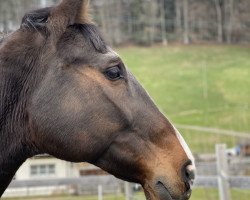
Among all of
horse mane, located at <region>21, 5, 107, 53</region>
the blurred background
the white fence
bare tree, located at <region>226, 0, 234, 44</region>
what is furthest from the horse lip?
bare tree, located at <region>226, 0, 234, 44</region>

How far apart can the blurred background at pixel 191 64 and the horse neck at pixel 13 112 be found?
943 centimetres

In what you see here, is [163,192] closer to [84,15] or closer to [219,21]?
[84,15]

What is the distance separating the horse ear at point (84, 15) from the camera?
2.63m

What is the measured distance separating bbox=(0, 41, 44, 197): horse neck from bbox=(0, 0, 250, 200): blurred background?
9.43 metres

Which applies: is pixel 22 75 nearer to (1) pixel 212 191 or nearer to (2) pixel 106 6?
(1) pixel 212 191

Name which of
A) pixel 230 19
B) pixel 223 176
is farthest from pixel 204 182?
pixel 230 19

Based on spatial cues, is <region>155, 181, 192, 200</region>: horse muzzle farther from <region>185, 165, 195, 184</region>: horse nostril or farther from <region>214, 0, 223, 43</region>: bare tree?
<region>214, 0, 223, 43</region>: bare tree

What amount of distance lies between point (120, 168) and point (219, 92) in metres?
46.0

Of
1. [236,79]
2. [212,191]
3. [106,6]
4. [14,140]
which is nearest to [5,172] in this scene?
[14,140]

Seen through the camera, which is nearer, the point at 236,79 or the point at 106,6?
the point at 236,79

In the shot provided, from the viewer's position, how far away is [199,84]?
50812 millimetres

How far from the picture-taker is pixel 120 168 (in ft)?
8.35

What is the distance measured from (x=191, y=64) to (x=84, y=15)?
181 feet

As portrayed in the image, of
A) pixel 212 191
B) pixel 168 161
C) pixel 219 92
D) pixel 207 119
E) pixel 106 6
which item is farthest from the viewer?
pixel 106 6
